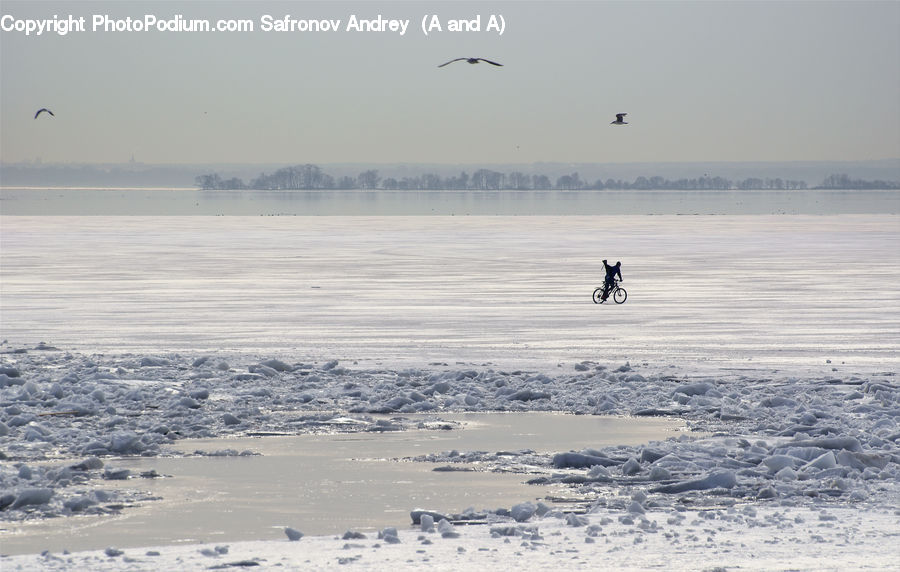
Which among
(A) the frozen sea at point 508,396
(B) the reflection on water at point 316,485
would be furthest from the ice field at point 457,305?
(B) the reflection on water at point 316,485

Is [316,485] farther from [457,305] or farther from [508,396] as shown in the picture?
[457,305]

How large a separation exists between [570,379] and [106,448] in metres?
7.12

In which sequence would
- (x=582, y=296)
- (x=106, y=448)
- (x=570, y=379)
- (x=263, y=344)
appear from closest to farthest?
(x=106, y=448), (x=570, y=379), (x=263, y=344), (x=582, y=296)

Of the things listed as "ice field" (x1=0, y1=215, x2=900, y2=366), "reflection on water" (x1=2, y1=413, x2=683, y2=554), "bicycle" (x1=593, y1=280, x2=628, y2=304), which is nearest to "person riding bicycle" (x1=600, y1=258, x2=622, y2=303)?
"bicycle" (x1=593, y1=280, x2=628, y2=304)

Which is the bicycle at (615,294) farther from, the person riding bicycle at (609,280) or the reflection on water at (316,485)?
the reflection on water at (316,485)

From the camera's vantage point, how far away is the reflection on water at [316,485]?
31.7ft

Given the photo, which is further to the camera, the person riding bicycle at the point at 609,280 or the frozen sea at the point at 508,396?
the person riding bicycle at the point at 609,280

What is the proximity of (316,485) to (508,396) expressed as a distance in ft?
17.2

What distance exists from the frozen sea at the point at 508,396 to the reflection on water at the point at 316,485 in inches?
6.9

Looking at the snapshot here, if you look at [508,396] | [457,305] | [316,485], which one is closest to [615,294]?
[457,305]

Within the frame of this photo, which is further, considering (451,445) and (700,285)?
(700,285)

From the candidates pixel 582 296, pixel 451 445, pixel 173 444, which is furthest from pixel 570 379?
pixel 582 296

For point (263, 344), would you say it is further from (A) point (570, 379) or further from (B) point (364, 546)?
(B) point (364, 546)

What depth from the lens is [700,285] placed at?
1415 inches
